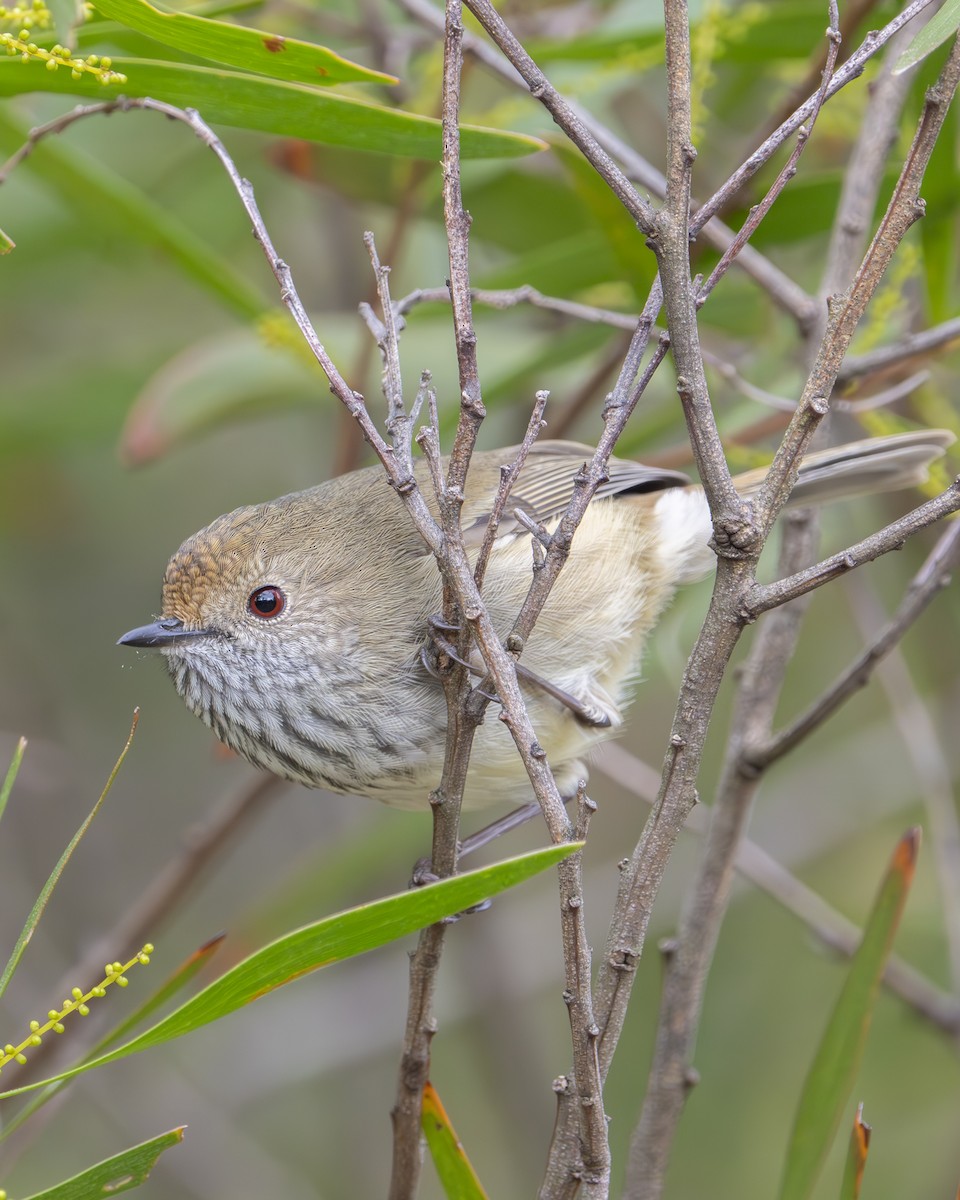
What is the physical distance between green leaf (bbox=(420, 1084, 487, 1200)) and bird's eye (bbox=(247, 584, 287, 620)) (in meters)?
1.01

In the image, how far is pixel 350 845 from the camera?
4.18 meters

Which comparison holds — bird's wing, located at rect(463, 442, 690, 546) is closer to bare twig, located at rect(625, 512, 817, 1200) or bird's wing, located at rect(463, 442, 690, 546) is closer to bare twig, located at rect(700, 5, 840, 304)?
bare twig, located at rect(625, 512, 817, 1200)

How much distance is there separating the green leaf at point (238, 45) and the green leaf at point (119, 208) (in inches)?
37.2

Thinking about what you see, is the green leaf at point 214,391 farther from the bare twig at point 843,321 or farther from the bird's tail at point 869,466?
the bare twig at point 843,321

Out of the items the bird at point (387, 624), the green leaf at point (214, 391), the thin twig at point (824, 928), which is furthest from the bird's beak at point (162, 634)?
the thin twig at point (824, 928)

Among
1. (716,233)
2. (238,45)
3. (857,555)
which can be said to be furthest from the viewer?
(716,233)

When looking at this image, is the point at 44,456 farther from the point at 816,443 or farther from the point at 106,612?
the point at 816,443

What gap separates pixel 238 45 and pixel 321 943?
134cm

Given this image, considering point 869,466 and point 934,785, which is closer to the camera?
point 869,466

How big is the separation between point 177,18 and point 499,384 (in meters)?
1.66

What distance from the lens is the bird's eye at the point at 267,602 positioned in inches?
105

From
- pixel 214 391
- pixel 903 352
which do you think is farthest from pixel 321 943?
pixel 214 391

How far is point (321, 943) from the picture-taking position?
5.39ft

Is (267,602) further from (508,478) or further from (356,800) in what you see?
(356,800)
